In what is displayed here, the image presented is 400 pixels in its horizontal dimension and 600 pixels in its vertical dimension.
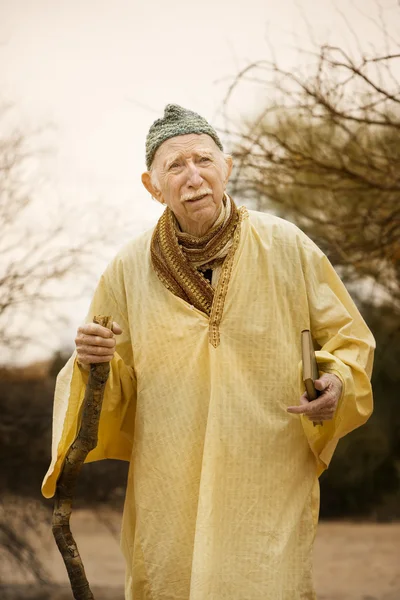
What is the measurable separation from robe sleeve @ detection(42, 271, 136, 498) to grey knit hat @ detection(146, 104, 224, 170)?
421 mm

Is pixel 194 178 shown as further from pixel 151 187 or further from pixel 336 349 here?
pixel 336 349

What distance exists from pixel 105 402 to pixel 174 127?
2.65 feet

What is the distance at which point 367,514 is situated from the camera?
19.1 ft

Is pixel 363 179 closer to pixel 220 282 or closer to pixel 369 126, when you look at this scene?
pixel 369 126

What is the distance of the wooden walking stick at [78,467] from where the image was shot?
2.54m

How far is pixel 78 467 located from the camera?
2607mm

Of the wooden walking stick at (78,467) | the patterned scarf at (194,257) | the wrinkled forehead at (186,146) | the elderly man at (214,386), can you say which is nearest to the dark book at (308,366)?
the elderly man at (214,386)

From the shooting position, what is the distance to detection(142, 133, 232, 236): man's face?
8.89 ft

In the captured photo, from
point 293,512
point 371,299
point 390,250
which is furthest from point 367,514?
point 293,512

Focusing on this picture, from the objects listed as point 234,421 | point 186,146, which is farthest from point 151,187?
point 234,421

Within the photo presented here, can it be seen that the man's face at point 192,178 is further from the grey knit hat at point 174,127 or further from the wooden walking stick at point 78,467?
the wooden walking stick at point 78,467

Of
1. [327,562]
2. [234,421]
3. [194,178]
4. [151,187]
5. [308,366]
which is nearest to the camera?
[308,366]

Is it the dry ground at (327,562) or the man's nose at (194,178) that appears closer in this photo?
the man's nose at (194,178)

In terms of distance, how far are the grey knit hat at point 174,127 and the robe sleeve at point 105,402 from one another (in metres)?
0.42
